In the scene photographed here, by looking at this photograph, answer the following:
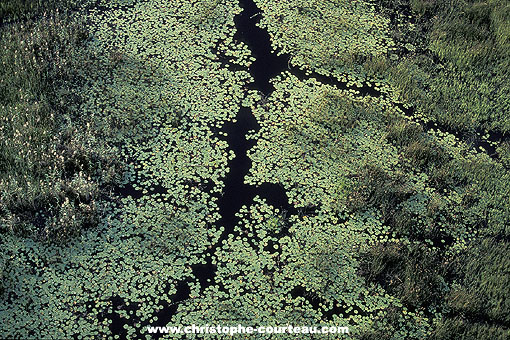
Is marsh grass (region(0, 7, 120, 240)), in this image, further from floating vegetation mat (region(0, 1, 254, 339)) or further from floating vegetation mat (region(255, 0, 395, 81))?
floating vegetation mat (region(255, 0, 395, 81))

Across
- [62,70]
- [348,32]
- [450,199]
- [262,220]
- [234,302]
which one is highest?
[348,32]

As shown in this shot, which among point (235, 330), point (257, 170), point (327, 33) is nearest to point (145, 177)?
point (257, 170)

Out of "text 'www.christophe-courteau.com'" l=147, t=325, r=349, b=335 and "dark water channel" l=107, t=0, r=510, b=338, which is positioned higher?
"dark water channel" l=107, t=0, r=510, b=338

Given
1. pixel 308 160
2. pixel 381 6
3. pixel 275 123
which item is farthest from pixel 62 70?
pixel 381 6

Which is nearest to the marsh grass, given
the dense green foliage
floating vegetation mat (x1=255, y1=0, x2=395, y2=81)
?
the dense green foliage

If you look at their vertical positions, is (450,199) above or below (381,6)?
below

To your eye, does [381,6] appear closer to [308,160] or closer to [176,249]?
[308,160]

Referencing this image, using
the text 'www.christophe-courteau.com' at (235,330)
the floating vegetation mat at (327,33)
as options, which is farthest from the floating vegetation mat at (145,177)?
the floating vegetation mat at (327,33)

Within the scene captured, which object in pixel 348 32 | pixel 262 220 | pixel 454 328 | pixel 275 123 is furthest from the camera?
pixel 348 32

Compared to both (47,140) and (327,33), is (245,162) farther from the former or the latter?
(327,33)
